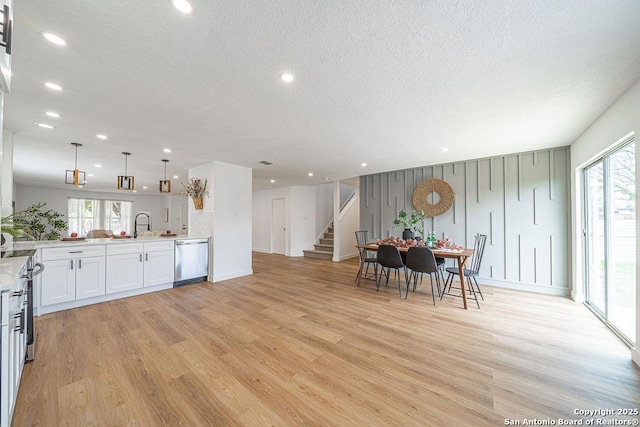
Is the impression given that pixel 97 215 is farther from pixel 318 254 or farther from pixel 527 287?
pixel 527 287

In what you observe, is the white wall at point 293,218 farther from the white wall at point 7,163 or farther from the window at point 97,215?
the window at point 97,215

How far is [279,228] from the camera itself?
346 inches

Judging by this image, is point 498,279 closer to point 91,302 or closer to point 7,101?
point 91,302

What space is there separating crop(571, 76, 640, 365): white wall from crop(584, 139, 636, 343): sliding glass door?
0.40 feet

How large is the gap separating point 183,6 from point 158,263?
4.03 m

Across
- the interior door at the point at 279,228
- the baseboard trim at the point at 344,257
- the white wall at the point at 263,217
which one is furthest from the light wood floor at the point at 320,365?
the white wall at the point at 263,217

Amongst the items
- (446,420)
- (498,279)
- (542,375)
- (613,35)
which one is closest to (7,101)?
(446,420)

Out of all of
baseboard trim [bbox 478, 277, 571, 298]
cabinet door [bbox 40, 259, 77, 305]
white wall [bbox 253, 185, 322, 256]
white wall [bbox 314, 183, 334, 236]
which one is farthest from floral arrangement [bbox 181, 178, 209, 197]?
baseboard trim [bbox 478, 277, 571, 298]

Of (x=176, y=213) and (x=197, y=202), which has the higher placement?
(x=197, y=202)

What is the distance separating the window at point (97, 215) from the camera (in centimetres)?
945

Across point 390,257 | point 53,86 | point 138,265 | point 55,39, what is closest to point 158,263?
point 138,265

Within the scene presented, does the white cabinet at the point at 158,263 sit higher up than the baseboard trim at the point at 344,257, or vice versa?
the white cabinet at the point at 158,263

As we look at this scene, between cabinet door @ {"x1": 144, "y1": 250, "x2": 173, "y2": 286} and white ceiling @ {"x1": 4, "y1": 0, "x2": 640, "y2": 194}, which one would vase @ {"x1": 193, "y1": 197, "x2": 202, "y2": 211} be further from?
white ceiling @ {"x1": 4, "y1": 0, "x2": 640, "y2": 194}

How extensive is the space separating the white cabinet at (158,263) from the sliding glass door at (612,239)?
241 inches
